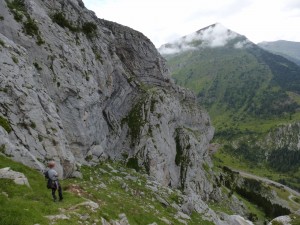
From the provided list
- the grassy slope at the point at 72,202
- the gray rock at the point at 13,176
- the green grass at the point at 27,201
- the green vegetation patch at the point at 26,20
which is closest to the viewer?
the green grass at the point at 27,201

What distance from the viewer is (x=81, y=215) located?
2358 cm

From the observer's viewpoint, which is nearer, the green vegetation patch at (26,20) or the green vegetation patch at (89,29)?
the green vegetation patch at (26,20)

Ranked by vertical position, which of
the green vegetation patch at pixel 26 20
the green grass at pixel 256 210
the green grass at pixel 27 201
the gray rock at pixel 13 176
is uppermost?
the green vegetation patch at pixel 26 20

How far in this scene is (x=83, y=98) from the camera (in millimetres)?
58531

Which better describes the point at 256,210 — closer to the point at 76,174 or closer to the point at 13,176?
the point at 76,174

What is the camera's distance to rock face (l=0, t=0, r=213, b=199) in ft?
127

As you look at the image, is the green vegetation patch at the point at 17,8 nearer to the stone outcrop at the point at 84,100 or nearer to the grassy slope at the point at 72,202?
the stone outcrop at the point at 84,100

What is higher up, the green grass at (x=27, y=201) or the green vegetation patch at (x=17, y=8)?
the green vegetation patch at (x=17, y=8)

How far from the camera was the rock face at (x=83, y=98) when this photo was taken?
127 feet

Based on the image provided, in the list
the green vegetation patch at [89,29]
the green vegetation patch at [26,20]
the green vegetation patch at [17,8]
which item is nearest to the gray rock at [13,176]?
the green vegetation patch at [26,20]

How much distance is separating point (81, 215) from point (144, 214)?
12.9 m

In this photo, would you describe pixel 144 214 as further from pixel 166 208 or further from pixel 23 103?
pixel 23 103

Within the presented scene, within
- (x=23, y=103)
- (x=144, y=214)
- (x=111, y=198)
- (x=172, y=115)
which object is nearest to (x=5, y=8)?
(x=23, y=103)

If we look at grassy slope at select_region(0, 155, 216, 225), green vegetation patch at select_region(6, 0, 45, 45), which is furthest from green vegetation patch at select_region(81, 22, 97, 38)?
grassy slope at select_region(0, 155, 216, 225)
